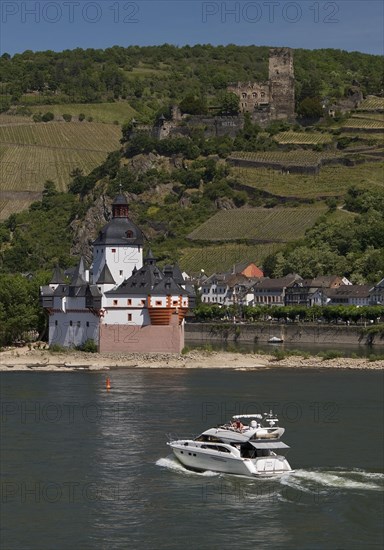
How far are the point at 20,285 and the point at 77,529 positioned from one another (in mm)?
50616

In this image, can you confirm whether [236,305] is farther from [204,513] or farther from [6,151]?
[204,513]

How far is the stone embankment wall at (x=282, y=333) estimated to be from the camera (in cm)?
10519

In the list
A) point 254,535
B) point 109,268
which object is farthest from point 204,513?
point 109,268

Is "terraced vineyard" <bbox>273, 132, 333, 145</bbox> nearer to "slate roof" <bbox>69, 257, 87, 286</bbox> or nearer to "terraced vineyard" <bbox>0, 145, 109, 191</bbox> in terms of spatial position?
"terraced vineyard" <bbox>0, 145, 109, 191</bbox>

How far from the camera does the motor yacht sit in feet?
139

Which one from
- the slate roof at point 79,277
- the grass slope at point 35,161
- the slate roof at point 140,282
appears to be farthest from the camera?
the grass slope at point 35,161

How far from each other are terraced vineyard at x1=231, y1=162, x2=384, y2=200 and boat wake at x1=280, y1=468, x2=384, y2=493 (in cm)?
10580

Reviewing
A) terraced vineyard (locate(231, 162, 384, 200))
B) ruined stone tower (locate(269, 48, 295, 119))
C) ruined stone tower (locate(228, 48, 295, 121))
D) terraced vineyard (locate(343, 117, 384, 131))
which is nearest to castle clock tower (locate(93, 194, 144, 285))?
terraced vineyard (locate(231, 162, 384, 200))

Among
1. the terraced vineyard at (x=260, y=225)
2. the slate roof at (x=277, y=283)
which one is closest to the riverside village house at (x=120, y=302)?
the slate roof at (x=277, y=283)

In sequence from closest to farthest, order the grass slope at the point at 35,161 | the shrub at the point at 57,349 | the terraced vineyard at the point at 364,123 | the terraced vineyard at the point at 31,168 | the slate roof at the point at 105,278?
the shrub at the point at 57,349, the slate roof at the point at 105,278, the terraced vineyard at the point at 364,123, the terraced vineyard at the point at 31,168, the grass slope at the point at 35,161

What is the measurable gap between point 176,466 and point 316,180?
11136 centimetres

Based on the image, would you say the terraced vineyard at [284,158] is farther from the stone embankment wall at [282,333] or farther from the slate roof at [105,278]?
the slate roof at [105,278]

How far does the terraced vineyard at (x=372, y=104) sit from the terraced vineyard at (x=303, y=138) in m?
10.9

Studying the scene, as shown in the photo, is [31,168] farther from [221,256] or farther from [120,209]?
[120,209]
